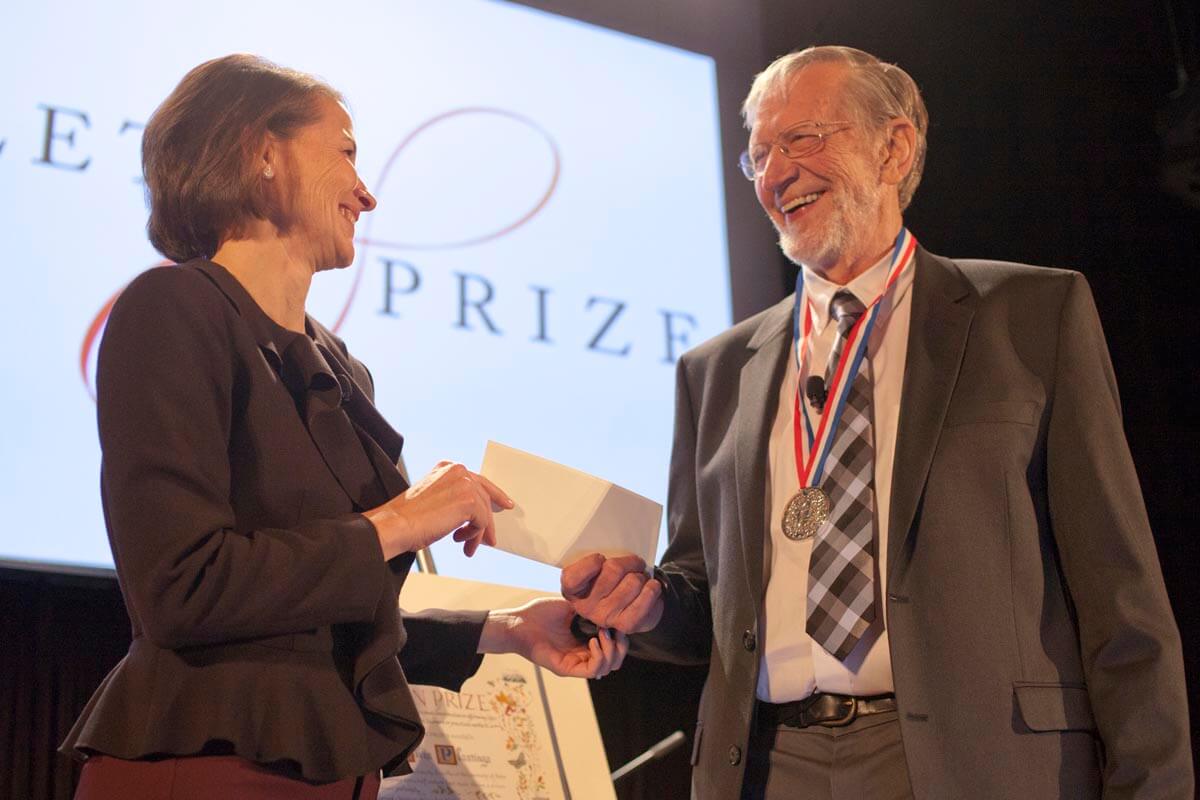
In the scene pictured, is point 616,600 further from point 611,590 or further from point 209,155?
point 209,155

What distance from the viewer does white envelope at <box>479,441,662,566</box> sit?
84.4 inches

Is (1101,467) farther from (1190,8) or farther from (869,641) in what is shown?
(1190,8)

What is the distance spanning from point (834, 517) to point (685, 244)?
7.07 ft

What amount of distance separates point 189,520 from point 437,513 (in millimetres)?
353

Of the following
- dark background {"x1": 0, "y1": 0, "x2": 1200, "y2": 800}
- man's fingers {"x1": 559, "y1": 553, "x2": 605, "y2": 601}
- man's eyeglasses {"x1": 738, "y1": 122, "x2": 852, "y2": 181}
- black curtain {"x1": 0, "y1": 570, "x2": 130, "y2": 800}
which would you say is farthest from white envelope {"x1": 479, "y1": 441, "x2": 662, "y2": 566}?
dark background {"x1": 0, "y1": 0, "x2": 1200, "y2": 800}

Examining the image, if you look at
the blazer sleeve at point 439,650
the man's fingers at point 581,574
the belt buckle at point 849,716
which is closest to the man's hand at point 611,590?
the man's fingers at point 581,574

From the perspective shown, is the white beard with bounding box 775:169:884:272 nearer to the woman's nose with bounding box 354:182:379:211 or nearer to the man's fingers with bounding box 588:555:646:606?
the man's fingers with bounding box 588:555:646:606

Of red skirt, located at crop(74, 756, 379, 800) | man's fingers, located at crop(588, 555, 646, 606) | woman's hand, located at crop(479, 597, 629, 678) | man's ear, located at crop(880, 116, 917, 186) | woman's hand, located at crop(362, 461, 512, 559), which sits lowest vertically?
red skirt, located at crop(74, 756, 379, 800)

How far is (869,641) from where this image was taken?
2.09 m

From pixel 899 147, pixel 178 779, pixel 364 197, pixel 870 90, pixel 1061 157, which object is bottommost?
pixel 178 779

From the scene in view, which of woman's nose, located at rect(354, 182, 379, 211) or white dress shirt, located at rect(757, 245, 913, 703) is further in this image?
white dress shirt, located at rect(757, 245, 913, 703)

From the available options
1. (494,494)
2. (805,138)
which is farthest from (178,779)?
(805,138)

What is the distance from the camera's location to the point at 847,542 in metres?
2.14

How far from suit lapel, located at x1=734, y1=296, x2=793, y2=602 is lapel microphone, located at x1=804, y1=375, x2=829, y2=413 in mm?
95
